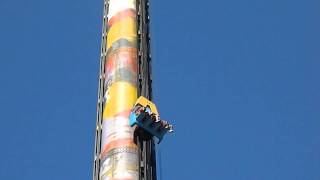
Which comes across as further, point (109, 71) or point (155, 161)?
point (109, 71)

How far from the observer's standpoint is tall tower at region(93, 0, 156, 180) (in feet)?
193

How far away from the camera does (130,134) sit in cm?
6062

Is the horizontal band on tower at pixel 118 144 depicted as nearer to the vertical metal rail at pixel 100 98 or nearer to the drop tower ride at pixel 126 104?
the drop tower ride at pixel 126 104

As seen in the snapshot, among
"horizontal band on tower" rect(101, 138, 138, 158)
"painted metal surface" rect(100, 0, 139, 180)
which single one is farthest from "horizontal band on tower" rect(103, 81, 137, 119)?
"horizontal band on tower" rect(101, 138, 138, 158)

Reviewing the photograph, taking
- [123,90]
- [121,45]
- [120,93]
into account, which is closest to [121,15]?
[121,45]

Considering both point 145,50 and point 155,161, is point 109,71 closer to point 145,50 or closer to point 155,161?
point 145,50

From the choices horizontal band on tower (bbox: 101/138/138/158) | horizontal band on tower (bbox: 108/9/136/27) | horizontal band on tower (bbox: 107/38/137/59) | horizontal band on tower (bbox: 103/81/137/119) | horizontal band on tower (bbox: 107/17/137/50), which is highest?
horizontal band on tower (bbox: 108/9/136/27)

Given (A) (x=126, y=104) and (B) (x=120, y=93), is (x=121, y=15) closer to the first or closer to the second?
(B) (x=120, y=93)

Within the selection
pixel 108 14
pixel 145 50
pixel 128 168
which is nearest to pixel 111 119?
pixel 128 168

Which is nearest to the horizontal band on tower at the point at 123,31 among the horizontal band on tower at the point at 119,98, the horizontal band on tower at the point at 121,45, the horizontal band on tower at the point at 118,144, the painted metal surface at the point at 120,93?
the painted metal surface at the point at 120,93

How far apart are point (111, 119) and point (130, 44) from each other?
937cm

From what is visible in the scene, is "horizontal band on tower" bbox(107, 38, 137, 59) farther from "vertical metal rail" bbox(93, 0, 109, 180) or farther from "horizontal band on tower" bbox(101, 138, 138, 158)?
"horizontal band on tower" bbox(101, 138, 138, 158)

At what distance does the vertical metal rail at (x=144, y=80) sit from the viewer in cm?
5934

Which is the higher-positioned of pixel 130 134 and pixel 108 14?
pixel 108 14
